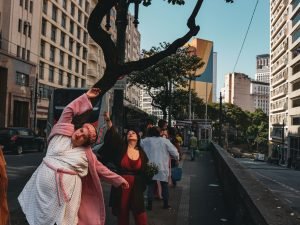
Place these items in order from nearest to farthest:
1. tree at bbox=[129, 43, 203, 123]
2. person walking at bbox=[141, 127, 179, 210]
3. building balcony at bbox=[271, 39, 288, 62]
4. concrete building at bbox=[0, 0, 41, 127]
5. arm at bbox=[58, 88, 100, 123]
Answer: arm at bbox=[58, 88, 100, 123] → person walking at bbox=[141, 127, 179, 210] → tree at bbox=[129, 43, 203, 123] → concrete building at bbox=[0, 0, 41, 127] → building balcony at bbox=[271, 39, 288, 62]

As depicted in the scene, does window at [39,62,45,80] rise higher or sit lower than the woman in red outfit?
higher

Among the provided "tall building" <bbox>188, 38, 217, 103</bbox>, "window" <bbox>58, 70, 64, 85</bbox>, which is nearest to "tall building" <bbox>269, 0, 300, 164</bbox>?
"tall building" <bbox>188, 38, 217, 103</bbox>

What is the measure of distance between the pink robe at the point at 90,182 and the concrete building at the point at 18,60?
3465 centimetres

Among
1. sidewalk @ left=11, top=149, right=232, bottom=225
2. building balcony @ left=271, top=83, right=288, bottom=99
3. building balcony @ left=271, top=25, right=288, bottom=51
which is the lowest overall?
sidewalk @ left=11, top=149, right=232, bottom=225

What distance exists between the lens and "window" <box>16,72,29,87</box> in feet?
134

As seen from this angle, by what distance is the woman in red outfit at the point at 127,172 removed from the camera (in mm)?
5652

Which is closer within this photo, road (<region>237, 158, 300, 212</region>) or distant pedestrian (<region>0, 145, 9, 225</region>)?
distant pedestrian (<region>0, 145, 9, 225</region>)

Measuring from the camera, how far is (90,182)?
4.45 metres

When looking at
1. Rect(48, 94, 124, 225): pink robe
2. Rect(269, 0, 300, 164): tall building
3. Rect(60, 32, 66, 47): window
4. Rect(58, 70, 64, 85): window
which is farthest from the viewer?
Rect(269, 0, 300, 164): tall building

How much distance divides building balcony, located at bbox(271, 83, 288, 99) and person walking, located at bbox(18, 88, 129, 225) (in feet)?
223

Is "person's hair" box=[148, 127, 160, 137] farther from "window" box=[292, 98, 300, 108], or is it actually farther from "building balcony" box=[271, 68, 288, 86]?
"building balcony" box=[271, 68, 288, 86]

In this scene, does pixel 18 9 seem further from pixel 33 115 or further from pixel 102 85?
pixel 102 85

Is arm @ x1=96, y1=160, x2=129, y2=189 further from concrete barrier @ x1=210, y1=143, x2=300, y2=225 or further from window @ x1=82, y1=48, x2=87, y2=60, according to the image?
window @ x1=82, y1=48, x2=87, y2=60

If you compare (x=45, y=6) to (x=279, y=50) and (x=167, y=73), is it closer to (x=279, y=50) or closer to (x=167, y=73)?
(x=167, y=73)
